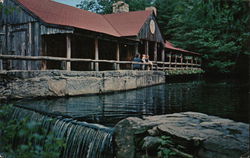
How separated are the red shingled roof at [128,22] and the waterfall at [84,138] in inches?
570

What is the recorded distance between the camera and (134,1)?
35094 mm

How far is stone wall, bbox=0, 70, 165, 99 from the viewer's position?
788 cm

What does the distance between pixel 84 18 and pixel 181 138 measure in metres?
16.2

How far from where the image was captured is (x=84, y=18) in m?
17.9

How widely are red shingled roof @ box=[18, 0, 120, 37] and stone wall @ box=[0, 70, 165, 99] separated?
431 cm

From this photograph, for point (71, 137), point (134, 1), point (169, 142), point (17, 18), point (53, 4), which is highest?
point (134, 1)

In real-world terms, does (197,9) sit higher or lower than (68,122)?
higher

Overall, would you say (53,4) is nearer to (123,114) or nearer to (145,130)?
(123,114)

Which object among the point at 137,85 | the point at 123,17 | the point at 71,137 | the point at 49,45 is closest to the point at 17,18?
the point at 49,45

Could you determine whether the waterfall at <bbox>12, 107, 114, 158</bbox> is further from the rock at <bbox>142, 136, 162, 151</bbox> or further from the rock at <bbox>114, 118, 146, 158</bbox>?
the rock at <bbox>142, 136, 162, 151</bbox>

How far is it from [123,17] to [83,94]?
13923mm

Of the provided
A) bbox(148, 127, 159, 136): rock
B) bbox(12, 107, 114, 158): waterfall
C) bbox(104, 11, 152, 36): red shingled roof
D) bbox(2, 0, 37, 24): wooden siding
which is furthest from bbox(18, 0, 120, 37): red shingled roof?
bbox(148, 127, 159, 136): rock

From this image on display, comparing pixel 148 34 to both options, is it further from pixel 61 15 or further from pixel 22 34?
pixel 22 34

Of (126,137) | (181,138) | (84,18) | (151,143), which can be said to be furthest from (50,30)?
(181,138)
